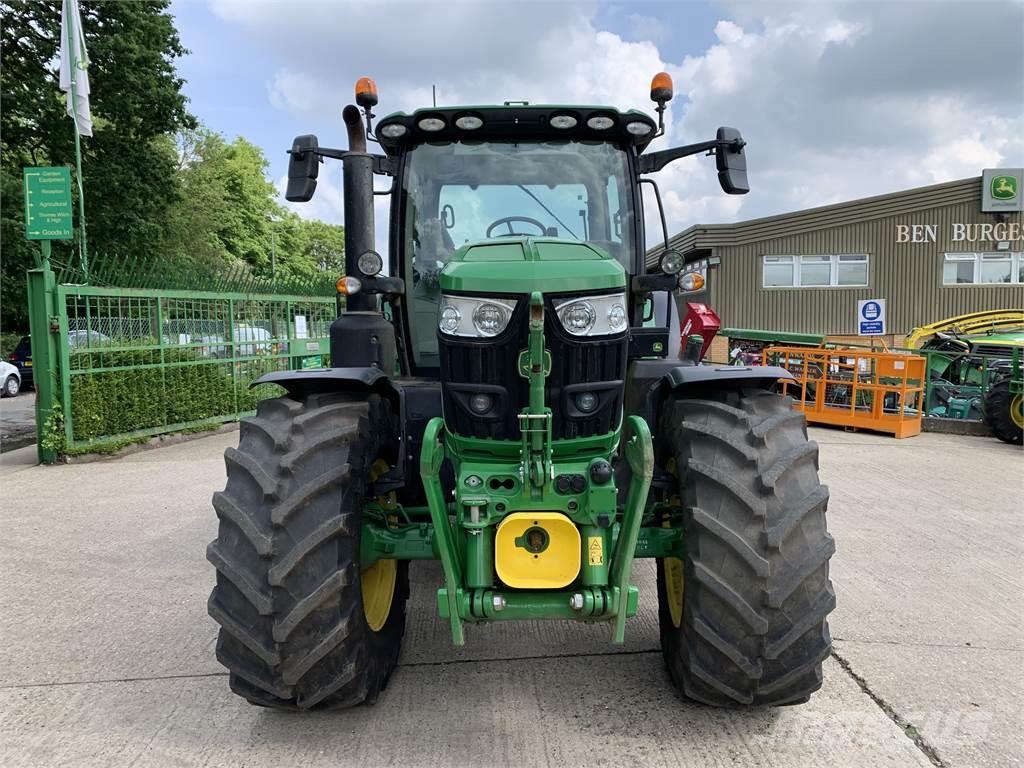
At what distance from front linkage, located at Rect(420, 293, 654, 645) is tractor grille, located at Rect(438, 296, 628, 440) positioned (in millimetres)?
79

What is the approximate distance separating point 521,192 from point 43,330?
6888 mm

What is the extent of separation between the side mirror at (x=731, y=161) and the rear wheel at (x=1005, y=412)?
28.2 ft

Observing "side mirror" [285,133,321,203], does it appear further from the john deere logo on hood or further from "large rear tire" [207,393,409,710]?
the john deere logo on hood

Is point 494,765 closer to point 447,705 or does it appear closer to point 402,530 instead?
point 447,705

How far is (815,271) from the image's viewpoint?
2466 centimetres

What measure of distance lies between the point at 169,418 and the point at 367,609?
8.24 metres

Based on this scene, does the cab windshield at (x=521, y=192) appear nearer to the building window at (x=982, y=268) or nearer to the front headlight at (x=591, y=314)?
the front headlight at (x=591, y=314)

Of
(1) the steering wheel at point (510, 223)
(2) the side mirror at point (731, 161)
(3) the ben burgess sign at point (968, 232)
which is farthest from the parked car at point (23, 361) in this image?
(3) the ben burgess sign at point (968, 232)

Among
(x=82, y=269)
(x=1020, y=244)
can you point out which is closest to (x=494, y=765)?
(x=82, y=269)

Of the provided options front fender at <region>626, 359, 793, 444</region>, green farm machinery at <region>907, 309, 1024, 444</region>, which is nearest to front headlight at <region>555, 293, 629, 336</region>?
front fender at <region>626, 359, 793, 444</region>

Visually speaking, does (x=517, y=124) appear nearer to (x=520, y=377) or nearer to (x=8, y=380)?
(x=520, y=377)

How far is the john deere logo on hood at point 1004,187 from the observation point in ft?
77.8

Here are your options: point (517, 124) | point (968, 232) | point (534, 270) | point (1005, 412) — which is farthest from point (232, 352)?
point (968, 232)

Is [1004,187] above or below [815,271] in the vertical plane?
above
